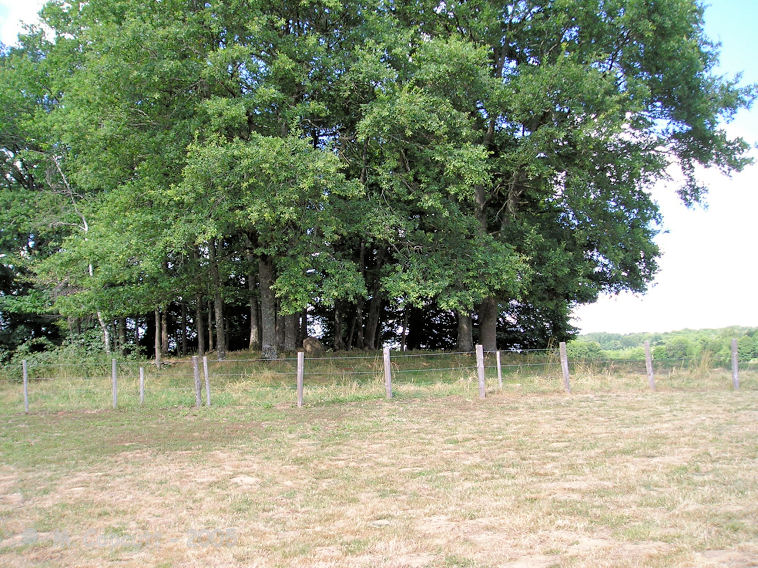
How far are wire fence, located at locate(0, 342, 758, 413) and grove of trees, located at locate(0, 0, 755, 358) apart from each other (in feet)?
7.11

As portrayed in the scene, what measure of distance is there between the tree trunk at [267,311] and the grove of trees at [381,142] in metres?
0.08

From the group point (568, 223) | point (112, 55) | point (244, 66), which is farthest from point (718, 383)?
point (112, 55)

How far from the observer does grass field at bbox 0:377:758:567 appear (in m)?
4.83

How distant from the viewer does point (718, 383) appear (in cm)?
1546

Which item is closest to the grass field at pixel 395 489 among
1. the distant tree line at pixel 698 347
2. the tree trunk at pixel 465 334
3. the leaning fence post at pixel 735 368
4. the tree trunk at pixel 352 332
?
the leaning fence post at pixel 735 368

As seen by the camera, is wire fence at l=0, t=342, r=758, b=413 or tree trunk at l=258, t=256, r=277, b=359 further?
tree trunk at l=258, t=256, r=277, b=359

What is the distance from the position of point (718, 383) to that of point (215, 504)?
13843 mm

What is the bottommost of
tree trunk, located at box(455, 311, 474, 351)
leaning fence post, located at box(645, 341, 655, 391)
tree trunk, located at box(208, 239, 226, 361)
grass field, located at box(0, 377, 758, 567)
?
grass field, located at box(0, 377, 758, 567)

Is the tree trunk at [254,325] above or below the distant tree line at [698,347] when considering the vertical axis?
above

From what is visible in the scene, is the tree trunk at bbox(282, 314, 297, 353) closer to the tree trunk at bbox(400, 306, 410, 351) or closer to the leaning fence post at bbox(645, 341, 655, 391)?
the tree trunk at bbox(400, 306, 410, 351)

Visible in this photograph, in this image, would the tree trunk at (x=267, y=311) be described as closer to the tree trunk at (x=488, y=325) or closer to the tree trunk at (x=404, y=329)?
the tree trunk at (x=488, y=325)

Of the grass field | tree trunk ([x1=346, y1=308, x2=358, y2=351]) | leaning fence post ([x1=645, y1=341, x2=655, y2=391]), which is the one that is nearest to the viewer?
the grass field

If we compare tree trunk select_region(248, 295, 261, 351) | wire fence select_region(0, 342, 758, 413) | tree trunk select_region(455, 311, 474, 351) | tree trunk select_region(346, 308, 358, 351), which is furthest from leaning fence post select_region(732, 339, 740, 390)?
tree trunk select_region(248, 295, 261, 351)

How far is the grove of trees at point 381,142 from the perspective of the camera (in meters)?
16.9
